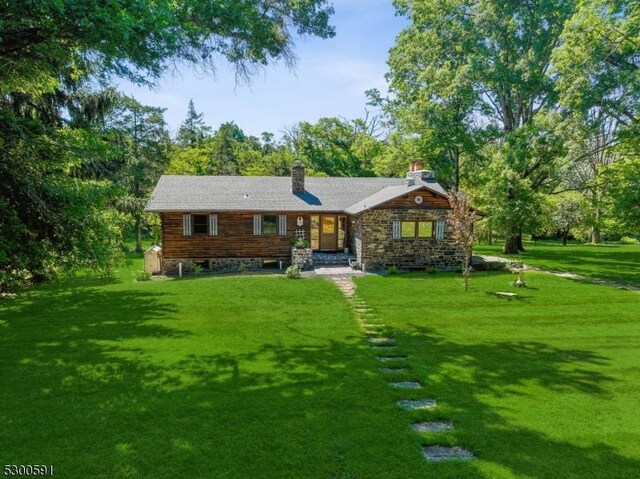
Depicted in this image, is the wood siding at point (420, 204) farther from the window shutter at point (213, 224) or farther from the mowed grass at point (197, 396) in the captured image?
the mowed grass at point (197, 396)

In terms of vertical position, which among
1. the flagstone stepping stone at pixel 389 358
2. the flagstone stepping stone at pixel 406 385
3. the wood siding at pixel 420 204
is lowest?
the flagstone stepping stone at pixel 406 385

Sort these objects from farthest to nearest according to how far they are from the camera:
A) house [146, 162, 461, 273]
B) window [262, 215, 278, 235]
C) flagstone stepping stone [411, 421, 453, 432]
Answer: window [262, 215, 278, 235], house [146, 162, 461, 273], flagstone stepping stone [411, 421, 453, 432]

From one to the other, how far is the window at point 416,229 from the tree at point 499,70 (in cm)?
790

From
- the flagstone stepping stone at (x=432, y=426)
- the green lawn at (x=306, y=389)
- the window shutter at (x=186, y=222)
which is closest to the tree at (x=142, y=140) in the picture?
the window shutter at (x=186, y=222)

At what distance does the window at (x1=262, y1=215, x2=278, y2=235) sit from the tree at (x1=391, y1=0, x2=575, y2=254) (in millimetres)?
14492

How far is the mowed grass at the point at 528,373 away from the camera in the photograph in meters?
5.51

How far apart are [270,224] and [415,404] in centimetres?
1698

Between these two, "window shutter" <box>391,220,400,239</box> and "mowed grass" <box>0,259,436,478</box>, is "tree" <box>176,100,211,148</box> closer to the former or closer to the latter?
"window shutter" <box>391,220,400,239</box>

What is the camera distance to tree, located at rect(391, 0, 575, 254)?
984 inches

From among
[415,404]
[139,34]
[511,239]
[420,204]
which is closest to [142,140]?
[420,204]

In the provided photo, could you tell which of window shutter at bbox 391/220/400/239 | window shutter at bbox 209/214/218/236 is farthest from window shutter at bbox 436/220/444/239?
window shutter at bbox 209/214/218/236

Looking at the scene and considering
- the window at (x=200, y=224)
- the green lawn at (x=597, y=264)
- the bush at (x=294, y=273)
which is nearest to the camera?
the bush at (x=294, y=273)

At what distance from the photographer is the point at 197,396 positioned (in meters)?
7.12

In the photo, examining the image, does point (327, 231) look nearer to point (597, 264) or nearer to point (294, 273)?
point (294, 273)
